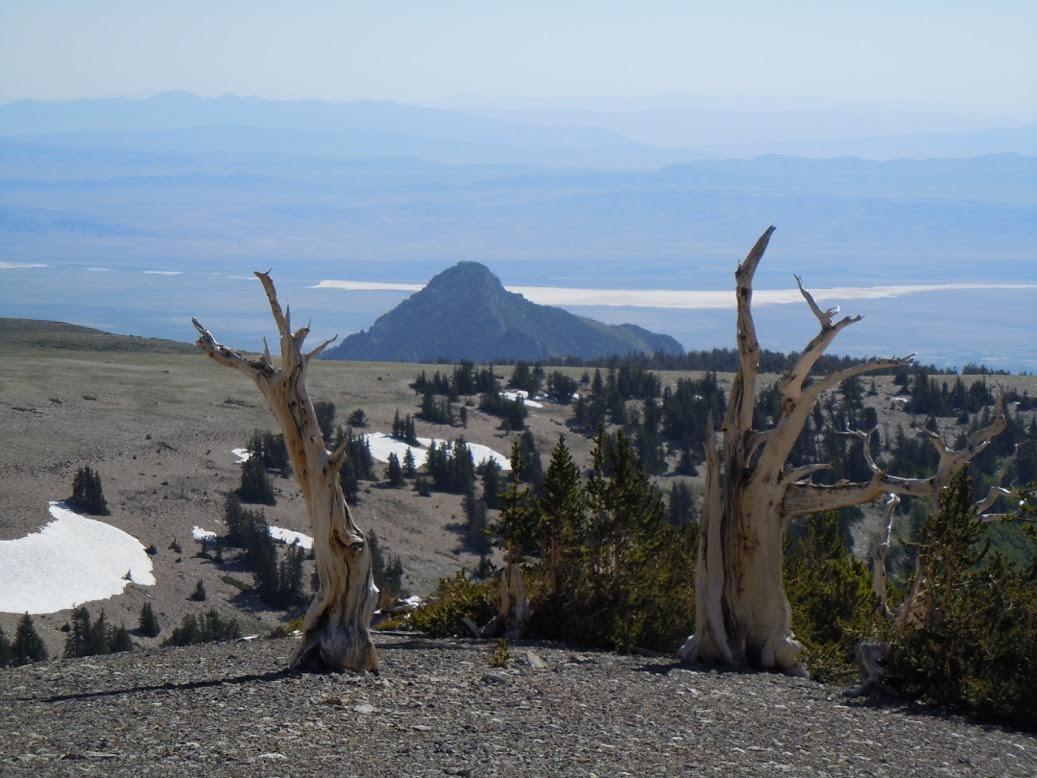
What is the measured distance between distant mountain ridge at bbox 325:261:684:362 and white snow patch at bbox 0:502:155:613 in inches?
4500

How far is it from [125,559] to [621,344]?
12800 centimetres

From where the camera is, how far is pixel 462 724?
12305 millimetres

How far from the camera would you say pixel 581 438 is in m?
66.9

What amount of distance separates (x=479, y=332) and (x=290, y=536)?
4636 inches

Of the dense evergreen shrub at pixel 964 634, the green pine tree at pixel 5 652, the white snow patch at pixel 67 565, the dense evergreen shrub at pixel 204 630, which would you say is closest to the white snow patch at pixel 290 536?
the white snow patch at pixel 67 565

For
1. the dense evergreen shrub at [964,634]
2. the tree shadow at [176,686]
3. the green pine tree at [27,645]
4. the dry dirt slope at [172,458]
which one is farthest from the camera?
the dry dirt slope at [172,458]

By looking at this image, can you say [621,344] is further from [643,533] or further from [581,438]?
[643,533]

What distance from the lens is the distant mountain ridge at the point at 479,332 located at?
159375 millimetres

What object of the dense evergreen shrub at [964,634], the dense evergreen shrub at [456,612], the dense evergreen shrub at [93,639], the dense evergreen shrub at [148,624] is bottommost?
the dense evergreen shrub at [148,624]

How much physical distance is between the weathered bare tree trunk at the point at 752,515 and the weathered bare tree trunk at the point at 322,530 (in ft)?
14.9

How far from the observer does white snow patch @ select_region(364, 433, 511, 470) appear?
196 ft

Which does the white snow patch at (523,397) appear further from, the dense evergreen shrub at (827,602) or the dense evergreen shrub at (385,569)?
the dense evergreen shrub at (827,602)

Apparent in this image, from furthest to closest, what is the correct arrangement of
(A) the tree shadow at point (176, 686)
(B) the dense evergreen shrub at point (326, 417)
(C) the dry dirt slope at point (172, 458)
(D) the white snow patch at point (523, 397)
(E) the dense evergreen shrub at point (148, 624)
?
(D) the white snow patch at point (523, 397) < (B) the dense evergreen shrub at point (326, 417) < (C) the dry dirt slope at point (172, 458) < (E) the dense evergreen shrub at point (148, 624) < (A) the tree shadow at point (176, 686)

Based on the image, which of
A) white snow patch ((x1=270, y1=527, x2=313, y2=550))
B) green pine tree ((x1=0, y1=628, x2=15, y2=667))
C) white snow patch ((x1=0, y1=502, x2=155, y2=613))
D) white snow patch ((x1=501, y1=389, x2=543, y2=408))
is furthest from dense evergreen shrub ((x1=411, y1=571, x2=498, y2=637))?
white snow patch ((x1=501, y1=389, x2=543, y2=408))
